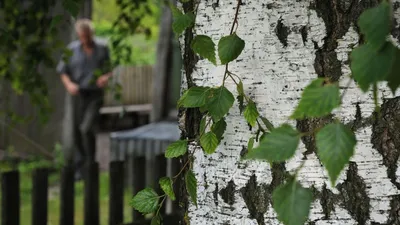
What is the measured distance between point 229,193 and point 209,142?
0.15 meters

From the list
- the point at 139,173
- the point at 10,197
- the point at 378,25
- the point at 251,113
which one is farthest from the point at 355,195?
→ the point at 139,173

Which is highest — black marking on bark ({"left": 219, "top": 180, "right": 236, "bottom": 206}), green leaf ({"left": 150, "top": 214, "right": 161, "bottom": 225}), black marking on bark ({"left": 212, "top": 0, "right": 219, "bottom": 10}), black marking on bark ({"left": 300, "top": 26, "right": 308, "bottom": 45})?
black marking on bark ({"left": 212, "top": 0, "right": 219, "bottom": 10})

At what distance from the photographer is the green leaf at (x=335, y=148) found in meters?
0.81

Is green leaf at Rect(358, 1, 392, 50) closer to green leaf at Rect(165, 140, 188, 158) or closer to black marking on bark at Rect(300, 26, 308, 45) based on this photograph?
black marking on bark at Rect(300, 26, 308, 45)

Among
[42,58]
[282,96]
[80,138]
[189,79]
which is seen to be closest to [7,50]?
[42,58]

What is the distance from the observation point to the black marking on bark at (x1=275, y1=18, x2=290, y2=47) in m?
1.35

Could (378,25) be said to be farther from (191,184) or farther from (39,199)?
(39,199)

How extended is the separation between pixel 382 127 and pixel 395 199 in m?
0.14

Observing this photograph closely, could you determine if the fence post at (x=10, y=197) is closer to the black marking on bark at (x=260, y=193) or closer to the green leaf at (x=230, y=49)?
the black marking on bark at (x=260, y=193)

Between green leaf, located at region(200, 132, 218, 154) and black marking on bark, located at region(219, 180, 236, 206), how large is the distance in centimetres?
12

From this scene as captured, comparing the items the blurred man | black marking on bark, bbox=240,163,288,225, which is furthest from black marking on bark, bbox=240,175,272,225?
the blurred man

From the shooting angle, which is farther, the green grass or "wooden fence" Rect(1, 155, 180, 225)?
the green grass

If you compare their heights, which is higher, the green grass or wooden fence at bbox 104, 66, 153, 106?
wooden fence at bbox 104, 66, 153, 106

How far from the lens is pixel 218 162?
147 centimetres
